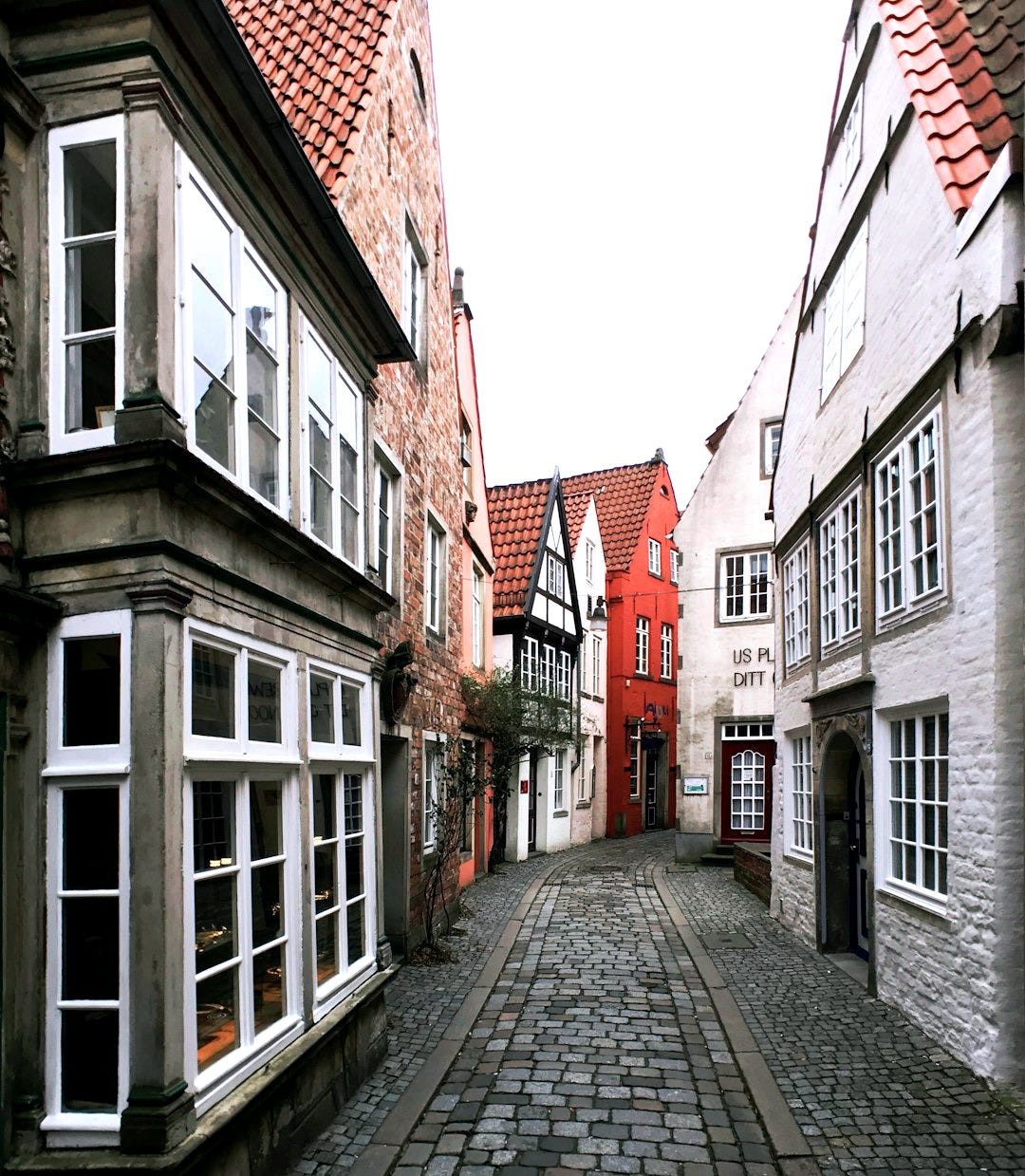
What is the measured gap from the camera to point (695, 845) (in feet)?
66.8

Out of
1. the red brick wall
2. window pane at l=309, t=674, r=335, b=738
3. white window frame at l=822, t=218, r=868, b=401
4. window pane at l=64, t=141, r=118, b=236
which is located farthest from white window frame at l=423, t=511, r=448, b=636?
window pane at l=64, t=141, r=118, b=236

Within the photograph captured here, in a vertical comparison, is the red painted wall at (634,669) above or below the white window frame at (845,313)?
below

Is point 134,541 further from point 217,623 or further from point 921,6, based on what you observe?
point 921,6

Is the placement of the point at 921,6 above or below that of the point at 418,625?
above

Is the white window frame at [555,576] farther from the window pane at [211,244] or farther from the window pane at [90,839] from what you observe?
the window pane at [90,839]

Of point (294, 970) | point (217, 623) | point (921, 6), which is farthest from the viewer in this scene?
point (921, 6)

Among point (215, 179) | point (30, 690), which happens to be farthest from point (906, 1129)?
point (215, 179)

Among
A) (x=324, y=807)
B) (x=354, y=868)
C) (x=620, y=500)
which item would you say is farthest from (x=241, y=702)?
(x=620, y=500)

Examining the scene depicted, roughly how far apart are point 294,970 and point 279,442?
10.3 feet

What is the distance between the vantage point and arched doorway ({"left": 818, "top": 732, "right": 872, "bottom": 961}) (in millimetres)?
10930

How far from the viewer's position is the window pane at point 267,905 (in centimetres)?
555

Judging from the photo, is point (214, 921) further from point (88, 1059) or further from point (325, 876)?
point (325, 876)

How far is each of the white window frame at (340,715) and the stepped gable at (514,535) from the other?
13.1 meters

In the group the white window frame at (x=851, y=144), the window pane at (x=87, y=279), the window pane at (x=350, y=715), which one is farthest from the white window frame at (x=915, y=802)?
the window pane at (x=87, y=279)
